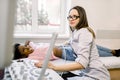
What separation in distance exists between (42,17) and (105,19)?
1.08 metres

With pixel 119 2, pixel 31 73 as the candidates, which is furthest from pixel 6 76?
pixel 119 2

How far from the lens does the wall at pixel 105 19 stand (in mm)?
3404

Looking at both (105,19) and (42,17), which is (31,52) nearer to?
(42,17)

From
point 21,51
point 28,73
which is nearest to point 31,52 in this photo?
point 21,51

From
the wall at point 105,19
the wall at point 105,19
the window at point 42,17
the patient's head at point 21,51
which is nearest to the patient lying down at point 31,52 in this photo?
the patient's head at point 21,51

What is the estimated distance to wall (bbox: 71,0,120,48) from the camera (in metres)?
3.40

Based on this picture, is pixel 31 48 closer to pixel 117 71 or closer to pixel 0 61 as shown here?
pixel 117 71

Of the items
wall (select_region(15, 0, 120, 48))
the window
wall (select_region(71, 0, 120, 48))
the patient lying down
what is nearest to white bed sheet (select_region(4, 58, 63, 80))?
the patient lying down

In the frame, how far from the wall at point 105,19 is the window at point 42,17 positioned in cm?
42

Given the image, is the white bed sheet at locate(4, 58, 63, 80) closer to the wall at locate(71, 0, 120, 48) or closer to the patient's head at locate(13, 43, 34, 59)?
the patient's head at locate(13, 43, 34, 59)

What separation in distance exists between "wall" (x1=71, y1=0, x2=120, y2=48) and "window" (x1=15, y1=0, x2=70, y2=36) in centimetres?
42

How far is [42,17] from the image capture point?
345cm

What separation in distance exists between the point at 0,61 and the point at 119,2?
341 centimetres

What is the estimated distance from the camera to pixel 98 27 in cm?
348
